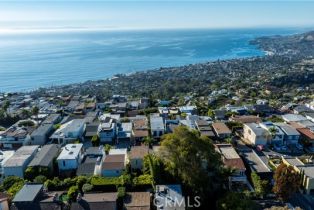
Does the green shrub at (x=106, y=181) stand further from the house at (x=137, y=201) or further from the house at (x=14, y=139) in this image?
the house at (x=14, y=139)

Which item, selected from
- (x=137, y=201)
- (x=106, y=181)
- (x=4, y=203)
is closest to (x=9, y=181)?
(x=4, y=203)

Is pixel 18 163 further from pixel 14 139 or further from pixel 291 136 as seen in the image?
pixel 291 136

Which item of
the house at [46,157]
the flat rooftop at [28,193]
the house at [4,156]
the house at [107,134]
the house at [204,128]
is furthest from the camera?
the house at [107,134]

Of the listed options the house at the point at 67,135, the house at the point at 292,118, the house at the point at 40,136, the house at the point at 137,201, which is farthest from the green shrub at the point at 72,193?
the house at the point at 292,118

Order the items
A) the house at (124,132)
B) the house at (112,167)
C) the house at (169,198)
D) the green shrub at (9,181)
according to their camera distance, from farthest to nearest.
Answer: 1. the house at (124,132)
2. the house at (112,167)
3. the green shrub at (9,181)
4. the house at (169,198)

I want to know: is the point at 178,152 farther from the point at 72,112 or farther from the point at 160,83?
the point at 160,83

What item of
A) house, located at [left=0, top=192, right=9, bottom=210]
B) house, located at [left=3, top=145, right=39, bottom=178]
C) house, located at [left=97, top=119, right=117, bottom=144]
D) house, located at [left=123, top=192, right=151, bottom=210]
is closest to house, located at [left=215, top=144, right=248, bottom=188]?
house, located at [left=123, top=192, right=151, bottom=210]

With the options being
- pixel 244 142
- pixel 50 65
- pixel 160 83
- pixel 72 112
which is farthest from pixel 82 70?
pixel 244 142
